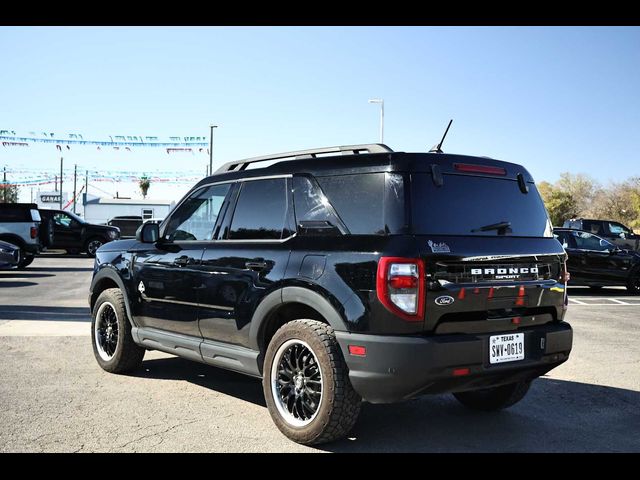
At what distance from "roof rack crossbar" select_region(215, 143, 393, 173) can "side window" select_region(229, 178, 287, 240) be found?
0.85ft

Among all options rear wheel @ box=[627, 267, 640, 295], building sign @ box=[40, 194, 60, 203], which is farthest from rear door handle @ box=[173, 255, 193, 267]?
building sign @ box=[40, 194, 60, 203]

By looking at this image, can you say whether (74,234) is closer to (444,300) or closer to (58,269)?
(58,269)

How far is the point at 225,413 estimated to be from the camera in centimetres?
489

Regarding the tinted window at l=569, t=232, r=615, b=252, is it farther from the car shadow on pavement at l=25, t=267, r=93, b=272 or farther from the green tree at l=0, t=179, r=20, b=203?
the green tree at l=0, t=179, r=20, b=203

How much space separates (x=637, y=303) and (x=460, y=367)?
11416 mm

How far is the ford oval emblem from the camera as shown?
12.5 ft

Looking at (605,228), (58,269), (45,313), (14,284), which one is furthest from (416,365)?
(605,228)

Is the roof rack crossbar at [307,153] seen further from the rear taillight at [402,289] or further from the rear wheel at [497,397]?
the rear wheel at [497,397]

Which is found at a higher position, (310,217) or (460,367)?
(310,217)

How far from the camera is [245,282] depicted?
463cm
